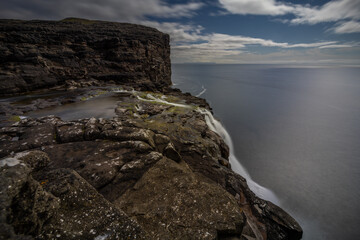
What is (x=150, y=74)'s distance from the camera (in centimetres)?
6831

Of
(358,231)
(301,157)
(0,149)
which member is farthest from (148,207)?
(301,157)

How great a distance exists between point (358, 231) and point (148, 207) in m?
22.3

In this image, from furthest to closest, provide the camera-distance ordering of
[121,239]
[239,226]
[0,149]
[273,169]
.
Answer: [273,169] → [0,149] → [239,226] → [121,239]

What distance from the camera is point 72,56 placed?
51656 mm

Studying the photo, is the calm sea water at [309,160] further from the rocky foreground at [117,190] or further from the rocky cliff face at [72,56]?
the rocky cliff face at [72,56]

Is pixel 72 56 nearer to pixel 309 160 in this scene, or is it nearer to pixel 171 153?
pixel 171 153

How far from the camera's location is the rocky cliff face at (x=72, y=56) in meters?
40.7

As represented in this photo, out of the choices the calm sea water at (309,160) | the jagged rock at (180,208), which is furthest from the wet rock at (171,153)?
the calm sea water at (309,160)

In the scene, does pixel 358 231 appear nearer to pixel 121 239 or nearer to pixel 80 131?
pixel 121 239

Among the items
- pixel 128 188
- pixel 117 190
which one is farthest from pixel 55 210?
pixel 128 188

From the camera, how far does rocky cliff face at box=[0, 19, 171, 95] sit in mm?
40656

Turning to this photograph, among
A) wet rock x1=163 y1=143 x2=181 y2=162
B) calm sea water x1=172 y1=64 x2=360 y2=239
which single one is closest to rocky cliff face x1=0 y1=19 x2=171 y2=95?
calm sea water x1=172 y1=64 x2=360 y2=239

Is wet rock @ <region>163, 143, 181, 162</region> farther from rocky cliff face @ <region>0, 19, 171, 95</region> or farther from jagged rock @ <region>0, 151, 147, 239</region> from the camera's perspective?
rocky cliff face @ <region>0, 19, 171, 95</region>

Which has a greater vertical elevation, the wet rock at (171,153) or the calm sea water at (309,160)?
the wet rock at (171,153)
